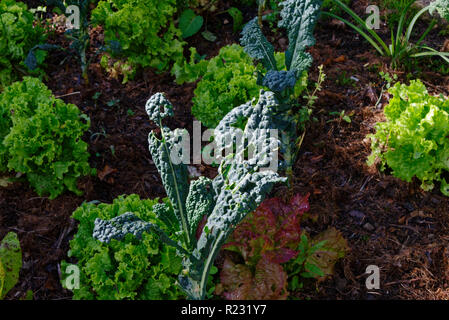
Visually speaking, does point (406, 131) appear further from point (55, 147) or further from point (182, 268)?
point (55, 147)

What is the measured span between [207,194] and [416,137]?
172 cm

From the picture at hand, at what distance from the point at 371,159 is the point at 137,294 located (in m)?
2.02

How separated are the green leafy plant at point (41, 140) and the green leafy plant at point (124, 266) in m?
0.61

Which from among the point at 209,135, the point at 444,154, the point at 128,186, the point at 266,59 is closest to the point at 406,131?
the point at 444,154

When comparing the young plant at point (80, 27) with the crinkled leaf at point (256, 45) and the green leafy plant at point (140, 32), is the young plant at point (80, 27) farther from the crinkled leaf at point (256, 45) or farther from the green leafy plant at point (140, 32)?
the crinkled leaf at point (256, 45)

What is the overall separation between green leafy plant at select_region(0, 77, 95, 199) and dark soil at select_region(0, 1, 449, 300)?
0.13m

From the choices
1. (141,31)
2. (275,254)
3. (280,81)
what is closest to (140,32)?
(141,31)

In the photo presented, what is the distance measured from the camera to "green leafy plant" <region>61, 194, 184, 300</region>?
114 inches

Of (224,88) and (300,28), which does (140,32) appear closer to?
(224,88)

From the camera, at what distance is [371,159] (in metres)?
3.79

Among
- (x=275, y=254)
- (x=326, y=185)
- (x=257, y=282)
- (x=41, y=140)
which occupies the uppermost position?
(x=41, y=140)

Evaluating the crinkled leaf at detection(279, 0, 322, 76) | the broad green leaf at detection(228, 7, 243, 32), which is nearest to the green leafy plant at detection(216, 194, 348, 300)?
the crinkled leaf at detection(279, 0, 322, 76)

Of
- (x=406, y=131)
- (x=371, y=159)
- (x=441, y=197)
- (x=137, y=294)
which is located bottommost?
(x=137, y=294)

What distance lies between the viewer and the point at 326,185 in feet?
12.2
